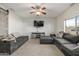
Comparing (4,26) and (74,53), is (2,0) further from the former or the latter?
(4,26)

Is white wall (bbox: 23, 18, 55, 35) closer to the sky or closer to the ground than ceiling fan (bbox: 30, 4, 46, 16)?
closer to the ground

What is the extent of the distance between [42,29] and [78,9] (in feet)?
18.7

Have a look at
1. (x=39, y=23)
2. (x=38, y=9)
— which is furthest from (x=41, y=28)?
(x=38, y=9)

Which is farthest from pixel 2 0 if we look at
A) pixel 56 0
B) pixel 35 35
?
pixel 35 35

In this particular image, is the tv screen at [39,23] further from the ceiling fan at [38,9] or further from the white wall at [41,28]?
the ceiling fan at [38,9]

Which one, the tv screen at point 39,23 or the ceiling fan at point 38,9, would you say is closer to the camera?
the ceiling fan at point 38,9

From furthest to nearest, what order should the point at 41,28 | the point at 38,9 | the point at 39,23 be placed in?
the point at 41,28 → the point at 39,23 → the point at 38,9

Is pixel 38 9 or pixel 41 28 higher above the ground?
pixel 38 9

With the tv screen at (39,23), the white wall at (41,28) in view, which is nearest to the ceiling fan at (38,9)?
the tv screen at (39,23)

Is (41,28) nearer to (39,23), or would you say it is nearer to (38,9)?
(39,23)

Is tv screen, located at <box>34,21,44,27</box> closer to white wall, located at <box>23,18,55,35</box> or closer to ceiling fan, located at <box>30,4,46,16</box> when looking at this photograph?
white wall, located at <box>23,18,55,35</box>

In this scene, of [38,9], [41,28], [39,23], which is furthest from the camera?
[41,28]

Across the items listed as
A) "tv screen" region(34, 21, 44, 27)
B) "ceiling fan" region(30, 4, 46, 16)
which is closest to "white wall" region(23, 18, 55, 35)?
"tv screen" region(34, 21, 44, 27)

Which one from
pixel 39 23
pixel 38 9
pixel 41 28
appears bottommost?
pixel 41 28
